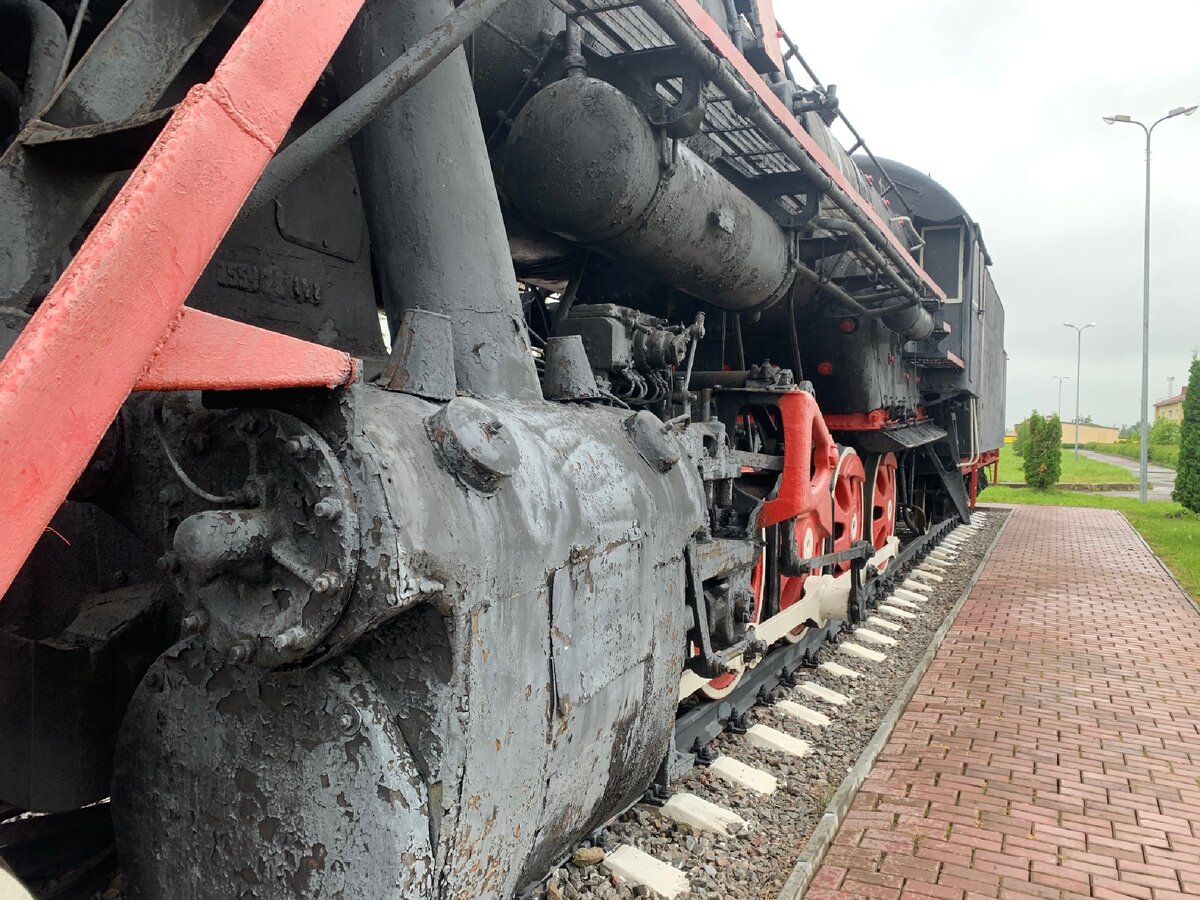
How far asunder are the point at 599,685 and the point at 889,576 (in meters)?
6.42

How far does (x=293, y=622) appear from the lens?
146 cm

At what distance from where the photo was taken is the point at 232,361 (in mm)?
1219

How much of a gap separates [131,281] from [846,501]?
564 cm

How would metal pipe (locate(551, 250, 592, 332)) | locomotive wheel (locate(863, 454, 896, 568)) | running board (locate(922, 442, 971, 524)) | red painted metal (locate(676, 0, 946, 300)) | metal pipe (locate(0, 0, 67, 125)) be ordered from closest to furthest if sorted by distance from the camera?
metal pipe (locate(0, 0, 67, 125)) < red painted metal (locate(676, 0, 946, 300)) < metal pipe (locate(551, 250, 592, 332)) < locomotive wheel (locate(863, 454, 896, 568)) < running board (locate(922, 442, 971, 524))

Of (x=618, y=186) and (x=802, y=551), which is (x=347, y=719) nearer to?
(x=618, y=186)

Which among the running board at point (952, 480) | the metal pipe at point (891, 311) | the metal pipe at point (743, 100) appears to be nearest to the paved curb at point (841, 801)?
the metal pipe at point (891, 311)

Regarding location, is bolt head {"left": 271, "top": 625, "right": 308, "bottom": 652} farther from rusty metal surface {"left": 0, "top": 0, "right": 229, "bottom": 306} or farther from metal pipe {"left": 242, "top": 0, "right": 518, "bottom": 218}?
metal pipe {"left": 242, "top": 0, "right": 518, "bottom": 218}

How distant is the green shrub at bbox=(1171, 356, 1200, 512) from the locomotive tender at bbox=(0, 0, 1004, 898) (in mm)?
17214

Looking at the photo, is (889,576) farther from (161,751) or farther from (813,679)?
(161,751)

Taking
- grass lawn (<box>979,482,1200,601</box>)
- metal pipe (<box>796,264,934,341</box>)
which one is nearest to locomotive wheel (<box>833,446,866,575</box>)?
metal pipe (<box>796,264,934,341</box>)

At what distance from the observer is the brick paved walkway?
9.97 ft

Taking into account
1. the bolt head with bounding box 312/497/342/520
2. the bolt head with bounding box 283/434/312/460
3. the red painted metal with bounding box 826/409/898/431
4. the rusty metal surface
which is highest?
the rusty metal surface

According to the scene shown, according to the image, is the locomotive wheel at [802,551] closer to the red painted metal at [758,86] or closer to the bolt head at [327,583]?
the red painted metal at [758,86]

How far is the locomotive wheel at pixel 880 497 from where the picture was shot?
7067 millimetres
